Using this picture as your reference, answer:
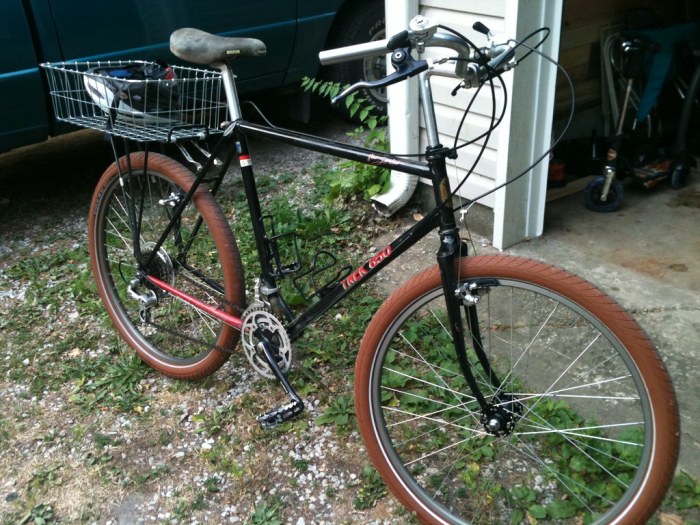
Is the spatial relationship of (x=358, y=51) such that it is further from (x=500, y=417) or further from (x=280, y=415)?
(x=280, y=415)

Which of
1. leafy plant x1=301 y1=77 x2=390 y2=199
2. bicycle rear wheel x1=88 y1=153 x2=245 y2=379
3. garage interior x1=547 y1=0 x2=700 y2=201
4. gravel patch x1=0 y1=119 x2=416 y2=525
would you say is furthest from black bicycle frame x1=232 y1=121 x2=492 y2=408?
garage interior x1=547 y1=0 x2=700 y2=201

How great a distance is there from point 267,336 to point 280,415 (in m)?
0.30

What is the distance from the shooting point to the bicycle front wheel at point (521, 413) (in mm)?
1849

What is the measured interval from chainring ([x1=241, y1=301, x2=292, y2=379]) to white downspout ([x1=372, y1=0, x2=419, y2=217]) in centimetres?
145

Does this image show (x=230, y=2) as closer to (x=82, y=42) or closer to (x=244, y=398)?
(x=82, y=42)

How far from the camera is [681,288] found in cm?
325

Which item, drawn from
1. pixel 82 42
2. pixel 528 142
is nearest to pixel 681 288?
pixel 528 142

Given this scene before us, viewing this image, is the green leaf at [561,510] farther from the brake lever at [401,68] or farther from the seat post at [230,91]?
the seat post at [230,91]

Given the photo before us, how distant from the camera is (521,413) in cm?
222

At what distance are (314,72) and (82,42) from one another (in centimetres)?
161

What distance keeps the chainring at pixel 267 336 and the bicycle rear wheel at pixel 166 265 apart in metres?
0.10

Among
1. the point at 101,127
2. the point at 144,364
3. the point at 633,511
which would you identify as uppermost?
the point at 101,127

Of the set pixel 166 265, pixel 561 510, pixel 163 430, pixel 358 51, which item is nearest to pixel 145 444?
pixel 163 430

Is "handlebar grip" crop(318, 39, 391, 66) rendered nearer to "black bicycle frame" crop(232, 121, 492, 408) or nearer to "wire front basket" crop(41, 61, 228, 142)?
"black bicycle frame" crop(232, 121, 492, 408)
